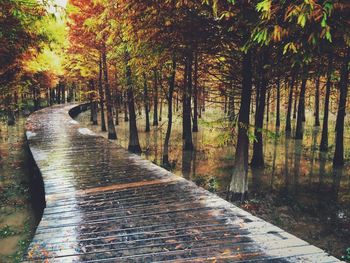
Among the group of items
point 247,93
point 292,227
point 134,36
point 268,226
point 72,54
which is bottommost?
point 292,227

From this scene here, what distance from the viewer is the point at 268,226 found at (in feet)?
17.0

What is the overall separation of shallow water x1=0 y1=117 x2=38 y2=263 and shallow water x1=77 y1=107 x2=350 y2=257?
6.42 metres

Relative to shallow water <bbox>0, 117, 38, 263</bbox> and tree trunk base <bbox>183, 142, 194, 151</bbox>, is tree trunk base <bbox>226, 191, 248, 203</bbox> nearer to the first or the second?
shallow water <bbox>0, 117, 38, 263</bbox>

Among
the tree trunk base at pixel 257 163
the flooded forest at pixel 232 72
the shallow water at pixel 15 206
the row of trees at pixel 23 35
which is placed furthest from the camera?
the tree trunk base at pixel 257 163

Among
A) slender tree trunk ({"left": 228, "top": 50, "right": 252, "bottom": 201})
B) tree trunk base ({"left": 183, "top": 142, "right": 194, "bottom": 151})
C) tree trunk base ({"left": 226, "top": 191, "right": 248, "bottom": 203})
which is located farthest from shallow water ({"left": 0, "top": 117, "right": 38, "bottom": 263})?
tree trunk base ({"left": 183, "top": 142, "right": 194, "bottom": 151})

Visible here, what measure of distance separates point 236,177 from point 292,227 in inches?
106

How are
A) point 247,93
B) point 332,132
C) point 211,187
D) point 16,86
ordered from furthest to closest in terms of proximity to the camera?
point 332,132, point 16,86, point 211,187, point 247,93

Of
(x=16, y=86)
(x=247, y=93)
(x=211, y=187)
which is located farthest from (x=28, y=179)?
(x=247, y=93)

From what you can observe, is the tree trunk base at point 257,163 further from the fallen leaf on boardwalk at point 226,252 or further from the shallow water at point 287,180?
the fallen leaf on boardwalk at point 226,252

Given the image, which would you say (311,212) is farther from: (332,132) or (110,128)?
(332,132)

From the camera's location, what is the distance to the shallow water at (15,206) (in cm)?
865

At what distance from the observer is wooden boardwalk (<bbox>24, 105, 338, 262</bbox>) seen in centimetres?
440

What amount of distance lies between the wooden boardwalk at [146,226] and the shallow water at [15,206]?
197 centimetres

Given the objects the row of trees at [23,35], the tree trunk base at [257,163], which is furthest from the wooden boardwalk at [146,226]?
the tree trunk base at [257,163]
